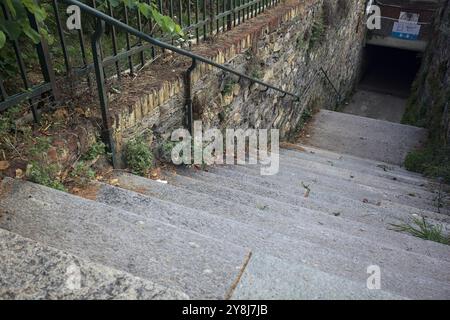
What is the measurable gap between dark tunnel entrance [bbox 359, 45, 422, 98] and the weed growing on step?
1106cm

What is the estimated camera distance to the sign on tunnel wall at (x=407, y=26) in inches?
460

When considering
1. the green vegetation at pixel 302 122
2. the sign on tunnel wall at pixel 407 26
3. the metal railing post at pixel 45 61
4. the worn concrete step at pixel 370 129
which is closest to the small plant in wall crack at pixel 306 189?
the metal railing post at pixel 45 61

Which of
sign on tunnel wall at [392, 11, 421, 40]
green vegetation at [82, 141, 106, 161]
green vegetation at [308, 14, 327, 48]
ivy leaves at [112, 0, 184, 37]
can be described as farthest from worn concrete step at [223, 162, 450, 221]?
sign on tunnel wall at [392, 11, 421, 40]

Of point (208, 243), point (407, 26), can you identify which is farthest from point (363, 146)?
point (407, 26)

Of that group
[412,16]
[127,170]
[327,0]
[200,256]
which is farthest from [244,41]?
[412,16]

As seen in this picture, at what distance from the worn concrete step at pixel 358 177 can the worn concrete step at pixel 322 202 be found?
26.8 inches

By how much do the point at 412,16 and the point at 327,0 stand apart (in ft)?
19.7

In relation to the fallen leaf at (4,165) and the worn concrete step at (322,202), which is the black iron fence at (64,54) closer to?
the fallen leaf at (4,165)

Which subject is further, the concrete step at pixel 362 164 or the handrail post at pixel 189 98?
the concrete step at pixel 362 164

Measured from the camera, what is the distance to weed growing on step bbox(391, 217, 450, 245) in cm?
271

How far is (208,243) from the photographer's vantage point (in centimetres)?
173

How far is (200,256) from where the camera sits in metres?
1.62

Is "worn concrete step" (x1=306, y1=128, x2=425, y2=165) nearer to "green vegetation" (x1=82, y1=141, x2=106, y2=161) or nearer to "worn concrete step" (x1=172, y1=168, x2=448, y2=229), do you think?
"worn concrete step" (x1=172, y1=168, x2=448, y2=229)

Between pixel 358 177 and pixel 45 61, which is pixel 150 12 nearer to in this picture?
pixel 45 61
